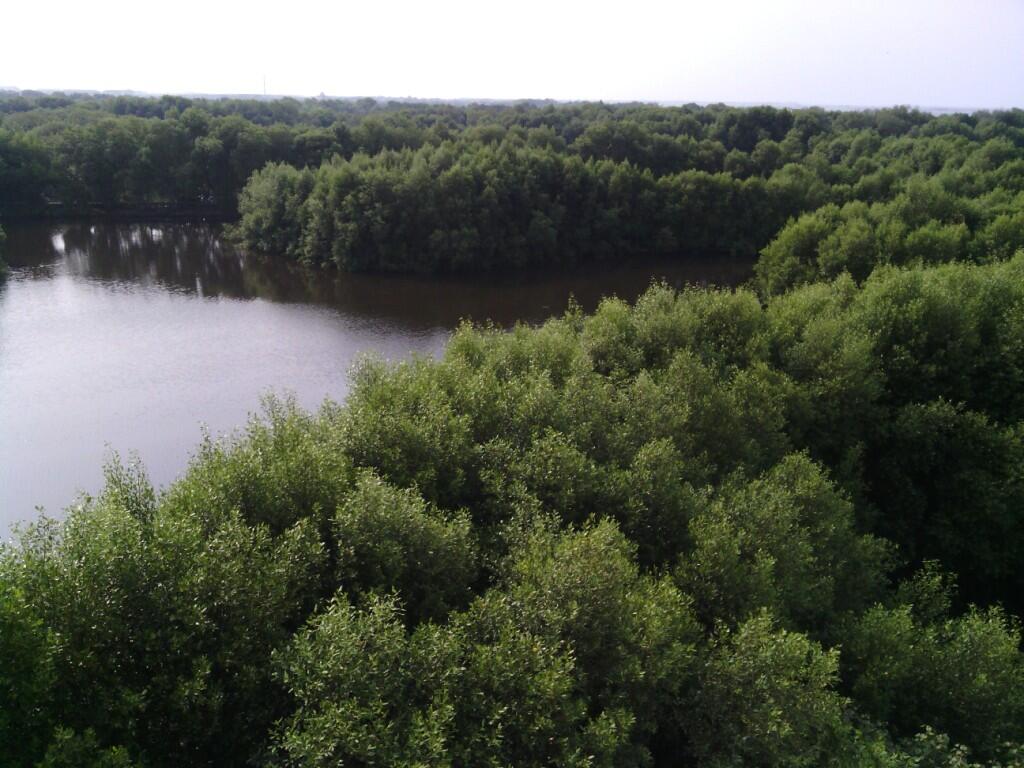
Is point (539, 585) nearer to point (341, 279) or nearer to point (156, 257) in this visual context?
point (341, 279)

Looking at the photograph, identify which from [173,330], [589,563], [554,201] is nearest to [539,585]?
[589,563]

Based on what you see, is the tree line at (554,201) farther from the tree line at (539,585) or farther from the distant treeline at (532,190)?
the tree line at (539,585)

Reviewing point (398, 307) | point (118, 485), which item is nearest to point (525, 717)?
point (118, 485)

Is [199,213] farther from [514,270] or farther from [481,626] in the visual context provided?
[481,626]

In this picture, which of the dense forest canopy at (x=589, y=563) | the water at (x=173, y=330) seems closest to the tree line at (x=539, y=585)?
the dense forest canopy at (x=589, y=563)

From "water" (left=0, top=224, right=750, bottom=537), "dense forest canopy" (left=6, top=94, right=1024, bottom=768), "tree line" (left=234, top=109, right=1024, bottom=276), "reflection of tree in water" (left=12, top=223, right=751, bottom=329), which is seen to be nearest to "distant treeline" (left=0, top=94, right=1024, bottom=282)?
"tree line" (left=234, top=109, right=1024, bottom=276)
